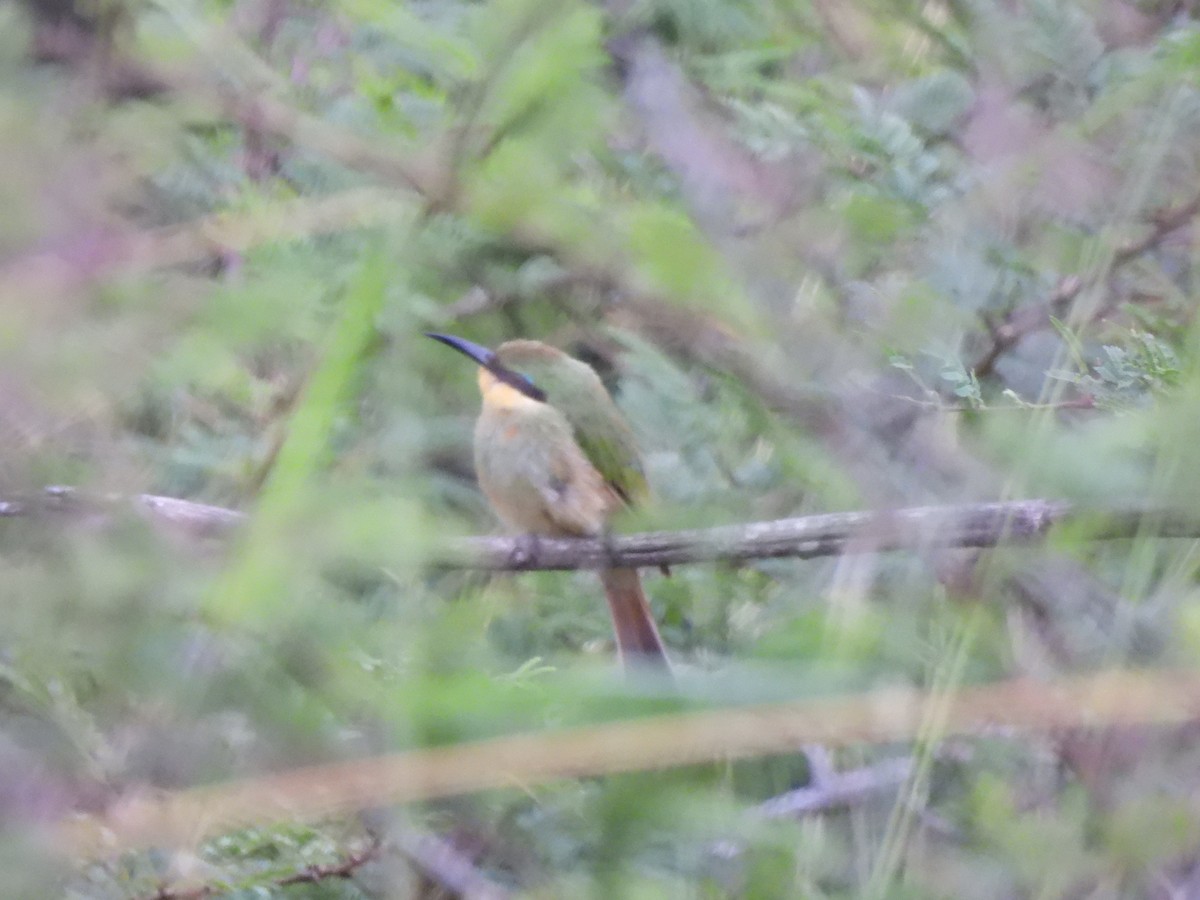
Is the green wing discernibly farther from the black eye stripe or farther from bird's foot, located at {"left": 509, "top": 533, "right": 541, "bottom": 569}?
bird's foot, located at {"left": 509, "top": 533, "right": 541, "bottom": 569}

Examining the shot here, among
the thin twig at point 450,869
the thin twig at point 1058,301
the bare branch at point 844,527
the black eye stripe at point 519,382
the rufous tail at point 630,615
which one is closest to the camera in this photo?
the bare branch at point 844,527

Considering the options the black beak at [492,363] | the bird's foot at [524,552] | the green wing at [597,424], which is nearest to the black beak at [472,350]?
the black beak at [492,363]

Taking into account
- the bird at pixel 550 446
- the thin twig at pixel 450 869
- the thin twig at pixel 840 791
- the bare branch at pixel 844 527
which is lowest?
the bird at pixel 550 446

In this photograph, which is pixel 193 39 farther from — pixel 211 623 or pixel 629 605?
pixel 629 605

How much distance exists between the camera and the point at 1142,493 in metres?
1.21

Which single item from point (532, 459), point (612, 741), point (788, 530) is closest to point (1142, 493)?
point (788, 530)

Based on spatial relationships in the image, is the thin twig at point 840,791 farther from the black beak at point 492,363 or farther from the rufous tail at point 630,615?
the black beak at point 492,363

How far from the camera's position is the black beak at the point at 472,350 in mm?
2201

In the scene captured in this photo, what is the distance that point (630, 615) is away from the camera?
224cm

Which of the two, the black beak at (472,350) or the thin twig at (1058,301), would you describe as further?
the black beak at (472,350)

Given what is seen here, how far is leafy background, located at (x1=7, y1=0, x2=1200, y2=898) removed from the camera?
3.63ft

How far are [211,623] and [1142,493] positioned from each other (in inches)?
33.3

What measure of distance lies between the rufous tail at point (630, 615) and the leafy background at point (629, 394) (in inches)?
3.8

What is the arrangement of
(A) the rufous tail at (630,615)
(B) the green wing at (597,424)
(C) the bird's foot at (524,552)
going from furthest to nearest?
(B) the green wing at (597,424)
(C) the bird's foot at (524,552)
(A) the rufous tail at (630,615)
